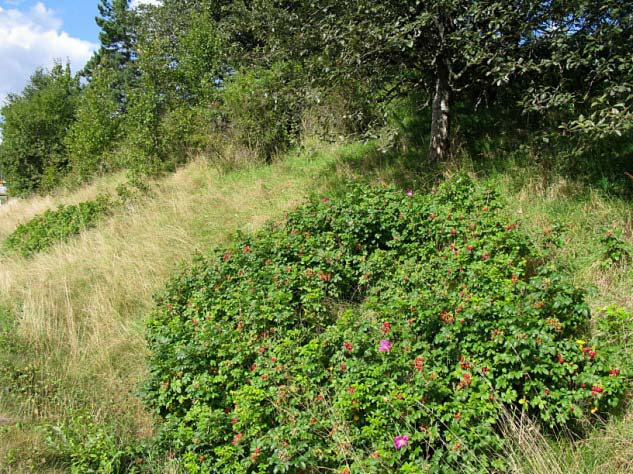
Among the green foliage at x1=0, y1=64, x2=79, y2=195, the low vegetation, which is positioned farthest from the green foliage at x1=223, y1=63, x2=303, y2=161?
the green foliage at x1=0, y1=64, x2=79, y2=195

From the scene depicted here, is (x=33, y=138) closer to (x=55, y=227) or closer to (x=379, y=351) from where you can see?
(x=55, y=227)

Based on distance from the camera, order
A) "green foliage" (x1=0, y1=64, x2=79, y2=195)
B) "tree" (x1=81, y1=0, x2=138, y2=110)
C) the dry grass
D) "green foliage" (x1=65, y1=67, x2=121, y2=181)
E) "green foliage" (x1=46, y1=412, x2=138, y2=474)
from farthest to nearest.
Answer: "tree" (x1=81, y1=0, x2=138, y2=110), "green foliage" (x1=0, y1=64, x2=79, y2=195), "green foliage" (x1=65, y1=67, x2=121, y2=181), the dry grass, "green foliage" (x1=46, y1=412, x2=138, y2=474)

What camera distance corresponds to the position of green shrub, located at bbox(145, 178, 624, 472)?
2.62m

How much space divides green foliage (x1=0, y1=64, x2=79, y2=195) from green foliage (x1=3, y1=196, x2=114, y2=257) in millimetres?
9308

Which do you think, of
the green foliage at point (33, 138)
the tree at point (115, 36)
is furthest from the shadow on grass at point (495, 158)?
the tree at point (115, 36)

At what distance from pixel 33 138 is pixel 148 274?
15199mm

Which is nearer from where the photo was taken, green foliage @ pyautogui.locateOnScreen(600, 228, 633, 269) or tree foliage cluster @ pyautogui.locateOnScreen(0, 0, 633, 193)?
green foliage @ pyautogui.locateOnScreen(600, 228, 633, 269)

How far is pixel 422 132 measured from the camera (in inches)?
297

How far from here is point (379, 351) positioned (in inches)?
122

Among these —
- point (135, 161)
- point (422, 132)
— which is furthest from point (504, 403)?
point (135, 161)

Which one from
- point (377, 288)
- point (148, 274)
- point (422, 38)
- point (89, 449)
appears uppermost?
point (422, 38)

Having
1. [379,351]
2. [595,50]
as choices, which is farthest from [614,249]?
[379,351]

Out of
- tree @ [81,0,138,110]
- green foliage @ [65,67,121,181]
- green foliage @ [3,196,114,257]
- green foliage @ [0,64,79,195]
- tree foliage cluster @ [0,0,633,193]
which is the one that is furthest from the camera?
tree @ [81,0,138,110]

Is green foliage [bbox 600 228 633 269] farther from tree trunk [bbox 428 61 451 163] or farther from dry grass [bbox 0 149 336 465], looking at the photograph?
dry grass [bbox 0 149 336 465]
